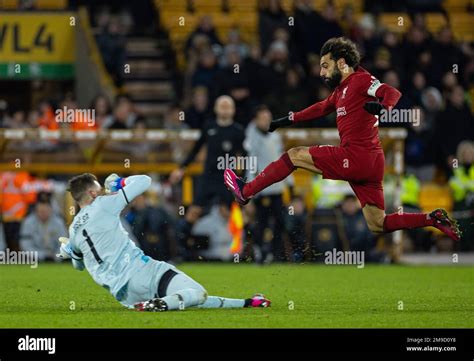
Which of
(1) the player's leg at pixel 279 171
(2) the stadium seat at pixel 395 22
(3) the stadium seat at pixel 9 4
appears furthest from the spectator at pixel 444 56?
(1) the player's leg at pixel 279 171

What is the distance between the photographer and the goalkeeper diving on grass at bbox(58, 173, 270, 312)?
11.9 meters

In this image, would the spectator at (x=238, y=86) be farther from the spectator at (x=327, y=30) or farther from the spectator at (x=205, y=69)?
the spectator at (x=327, y=30)

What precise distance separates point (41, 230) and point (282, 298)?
6.46 metres

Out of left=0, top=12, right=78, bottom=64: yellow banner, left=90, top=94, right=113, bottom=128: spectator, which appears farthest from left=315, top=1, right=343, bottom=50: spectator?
left=0, top=12, right=78, bottom=64: yellow banner

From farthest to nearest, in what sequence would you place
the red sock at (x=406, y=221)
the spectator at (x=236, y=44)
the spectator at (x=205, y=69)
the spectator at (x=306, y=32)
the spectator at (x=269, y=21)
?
the spectator at (x=269, y=21)
the spectator at (x=306, y=32)
the spectator at (x=236, y=44)
the spectator at (x=205, y=69)
the red sock at (x=406, y=221)

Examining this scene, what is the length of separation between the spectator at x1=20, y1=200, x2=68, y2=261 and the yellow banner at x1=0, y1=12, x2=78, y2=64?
467cm

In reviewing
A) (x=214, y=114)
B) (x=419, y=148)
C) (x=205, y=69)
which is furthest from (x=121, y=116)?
(x=419, y=148)

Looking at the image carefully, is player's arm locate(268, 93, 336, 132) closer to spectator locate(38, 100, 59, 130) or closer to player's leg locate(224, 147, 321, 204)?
player's leg locate(224, 147, 321, 204)

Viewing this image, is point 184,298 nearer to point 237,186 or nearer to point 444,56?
point 237,186

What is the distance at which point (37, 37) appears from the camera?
2370 cm

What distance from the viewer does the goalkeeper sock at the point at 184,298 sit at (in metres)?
11.9

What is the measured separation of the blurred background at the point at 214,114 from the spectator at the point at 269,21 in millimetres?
38
